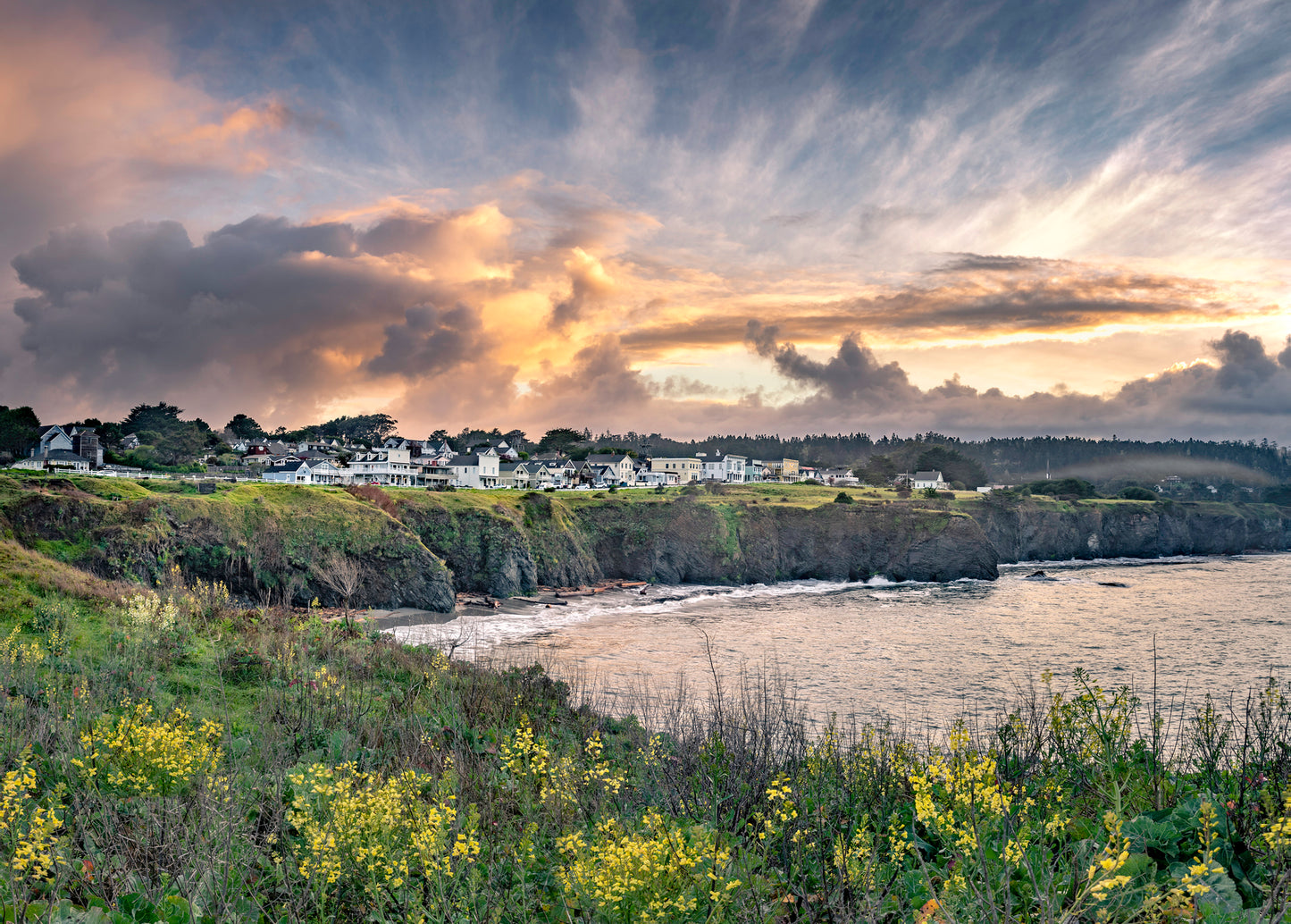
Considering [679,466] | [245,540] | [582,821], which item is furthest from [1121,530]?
[582,821]

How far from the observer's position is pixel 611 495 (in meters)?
71.9

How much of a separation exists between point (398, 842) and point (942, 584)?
68.1 meters

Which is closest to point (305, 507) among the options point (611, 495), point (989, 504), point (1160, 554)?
point (611, 495)

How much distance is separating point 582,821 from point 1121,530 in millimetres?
112479

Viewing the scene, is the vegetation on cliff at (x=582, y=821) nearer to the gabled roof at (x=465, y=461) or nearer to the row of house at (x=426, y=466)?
the row of house at (x=426, y=466)

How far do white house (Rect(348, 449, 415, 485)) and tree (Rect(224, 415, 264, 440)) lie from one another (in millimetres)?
48349

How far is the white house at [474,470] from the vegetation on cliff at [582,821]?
271 feet

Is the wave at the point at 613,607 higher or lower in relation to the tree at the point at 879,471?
lower

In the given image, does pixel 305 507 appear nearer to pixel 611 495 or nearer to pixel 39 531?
pixel 39 531

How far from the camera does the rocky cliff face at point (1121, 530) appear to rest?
86.7 m

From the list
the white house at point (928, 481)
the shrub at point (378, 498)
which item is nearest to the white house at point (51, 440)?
the shrub at point (378, 498)

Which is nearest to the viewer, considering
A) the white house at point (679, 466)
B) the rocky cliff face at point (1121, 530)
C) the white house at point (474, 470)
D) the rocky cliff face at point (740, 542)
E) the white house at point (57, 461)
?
the rocky cliff face at point (740, 542)

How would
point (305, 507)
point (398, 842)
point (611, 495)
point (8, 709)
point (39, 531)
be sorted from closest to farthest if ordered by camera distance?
point (398, 842)
point (8, 709)
point (39, 531)
point (305, 507)
point (611, 495)

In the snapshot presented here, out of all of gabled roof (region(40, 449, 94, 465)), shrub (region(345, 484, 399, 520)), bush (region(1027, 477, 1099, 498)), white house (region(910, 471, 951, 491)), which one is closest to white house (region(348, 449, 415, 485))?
gabled roof (region(40, 449, 94, 465))
